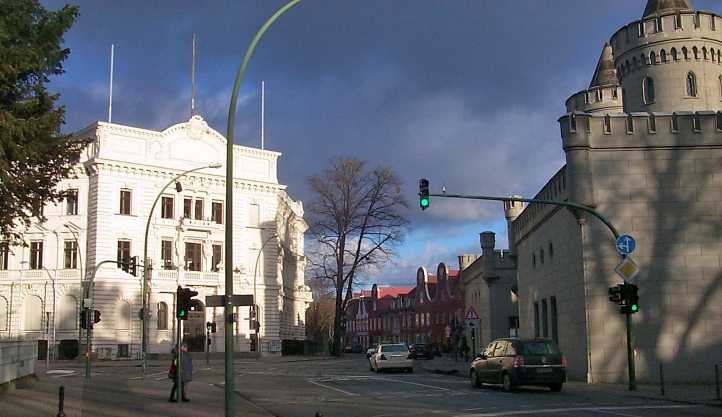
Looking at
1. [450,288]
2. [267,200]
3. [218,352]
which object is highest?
[267,200]

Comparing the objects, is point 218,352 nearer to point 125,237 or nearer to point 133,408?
point 125,237

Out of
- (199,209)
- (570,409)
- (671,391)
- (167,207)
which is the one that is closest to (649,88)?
(671,391)

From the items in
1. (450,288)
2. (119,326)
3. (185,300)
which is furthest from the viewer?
(450,288)

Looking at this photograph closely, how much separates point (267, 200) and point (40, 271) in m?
19.7

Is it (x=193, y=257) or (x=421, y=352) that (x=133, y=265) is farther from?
(x=421, y=352)

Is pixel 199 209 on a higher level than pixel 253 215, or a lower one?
higher

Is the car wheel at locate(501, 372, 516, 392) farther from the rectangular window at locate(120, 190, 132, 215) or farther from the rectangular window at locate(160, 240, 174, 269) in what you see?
the rectangular window at locate(120, 190, 132, 215)

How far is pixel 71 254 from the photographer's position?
60.0m

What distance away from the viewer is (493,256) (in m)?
51.8

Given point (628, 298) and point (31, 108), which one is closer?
point (31, 108)

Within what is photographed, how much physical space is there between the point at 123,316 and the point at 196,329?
276 inches

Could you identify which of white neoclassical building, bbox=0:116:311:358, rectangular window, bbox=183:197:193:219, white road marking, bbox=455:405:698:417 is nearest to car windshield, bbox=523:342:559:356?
white road marking, bbox=455:405:698:417

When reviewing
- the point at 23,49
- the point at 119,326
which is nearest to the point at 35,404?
the point at 23,49

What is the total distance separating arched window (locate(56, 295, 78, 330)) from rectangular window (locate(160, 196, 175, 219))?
9.62 metres
